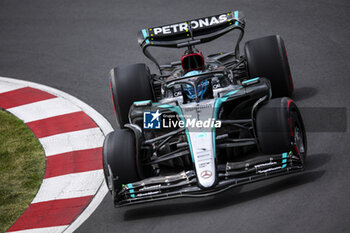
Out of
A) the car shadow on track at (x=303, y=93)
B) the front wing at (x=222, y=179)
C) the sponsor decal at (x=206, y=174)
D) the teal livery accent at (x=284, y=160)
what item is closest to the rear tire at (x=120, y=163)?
the front wing at (x=222, y=179)

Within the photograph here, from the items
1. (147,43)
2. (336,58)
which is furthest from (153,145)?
(336,58)

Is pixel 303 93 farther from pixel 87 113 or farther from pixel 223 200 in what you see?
pixel 87 113

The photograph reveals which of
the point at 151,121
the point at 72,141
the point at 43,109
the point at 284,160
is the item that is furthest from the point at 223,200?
the point at 43,109

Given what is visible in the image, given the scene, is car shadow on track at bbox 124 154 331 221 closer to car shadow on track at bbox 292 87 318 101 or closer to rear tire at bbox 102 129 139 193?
rear tire at bbox 102 129 139 193

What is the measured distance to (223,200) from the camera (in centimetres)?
637

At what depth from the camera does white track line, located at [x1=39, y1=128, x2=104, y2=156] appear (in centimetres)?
871

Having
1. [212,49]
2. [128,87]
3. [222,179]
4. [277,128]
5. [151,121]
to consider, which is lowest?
[222,179]

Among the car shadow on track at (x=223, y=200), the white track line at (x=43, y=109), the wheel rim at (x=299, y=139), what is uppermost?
the white track line at (x=43, y=109)

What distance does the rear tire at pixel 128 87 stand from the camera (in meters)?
Result: 8.26

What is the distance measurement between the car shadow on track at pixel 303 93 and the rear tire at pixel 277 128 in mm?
A: 2257

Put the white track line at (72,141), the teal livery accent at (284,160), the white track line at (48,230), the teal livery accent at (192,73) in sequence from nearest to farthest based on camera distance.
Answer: the teal livery accent at (284,160) → the white track line at (48,230) → the teal livery accent at (192,73) → the white track line at (72,141)

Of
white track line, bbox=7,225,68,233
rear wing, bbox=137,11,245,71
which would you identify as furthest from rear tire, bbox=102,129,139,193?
rear wing, bbox=137,11,245,71

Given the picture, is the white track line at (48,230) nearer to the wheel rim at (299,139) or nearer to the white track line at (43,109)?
the wheel rim at (299,139)

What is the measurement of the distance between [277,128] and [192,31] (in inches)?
97.8
